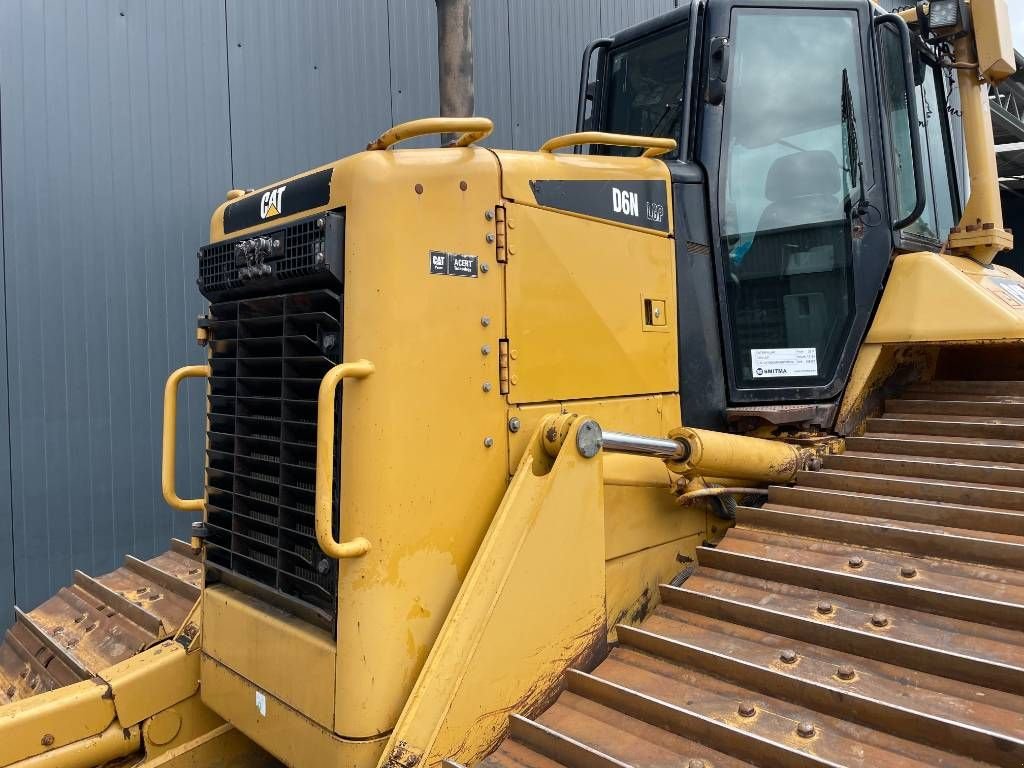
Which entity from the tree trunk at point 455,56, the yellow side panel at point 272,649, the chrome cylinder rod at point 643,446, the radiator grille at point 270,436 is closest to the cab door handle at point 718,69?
the chrome cylinder rod at point 643,446

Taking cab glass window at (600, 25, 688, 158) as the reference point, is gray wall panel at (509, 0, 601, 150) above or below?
above

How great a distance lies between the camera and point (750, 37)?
3299 millimetres

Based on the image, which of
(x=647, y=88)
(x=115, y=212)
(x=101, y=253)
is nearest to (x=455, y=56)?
(x=115, y=212)

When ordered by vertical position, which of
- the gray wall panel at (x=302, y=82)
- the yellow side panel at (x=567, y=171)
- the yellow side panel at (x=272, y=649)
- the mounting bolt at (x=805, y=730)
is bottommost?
the mounting bolt at (x=805, y=730)

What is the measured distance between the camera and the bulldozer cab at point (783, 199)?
317cm

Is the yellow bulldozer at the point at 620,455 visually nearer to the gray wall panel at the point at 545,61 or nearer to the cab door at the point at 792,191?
the cab door at the point at 792,191

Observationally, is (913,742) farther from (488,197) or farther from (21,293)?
(21,293)

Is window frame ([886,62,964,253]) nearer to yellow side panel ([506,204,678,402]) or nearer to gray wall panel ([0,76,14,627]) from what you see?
yellow side panel ([506,204,678,402])

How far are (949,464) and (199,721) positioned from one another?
275cm

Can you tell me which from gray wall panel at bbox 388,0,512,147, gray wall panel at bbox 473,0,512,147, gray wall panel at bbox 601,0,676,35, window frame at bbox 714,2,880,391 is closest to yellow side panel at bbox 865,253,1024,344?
window frame at bbox 714,2,880,391

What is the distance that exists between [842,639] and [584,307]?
49.1 inches

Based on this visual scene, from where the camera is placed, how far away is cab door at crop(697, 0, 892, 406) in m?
3.20

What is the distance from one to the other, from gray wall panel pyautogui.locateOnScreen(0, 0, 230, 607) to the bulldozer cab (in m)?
4.01

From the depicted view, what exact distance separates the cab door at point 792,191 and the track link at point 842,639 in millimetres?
466
